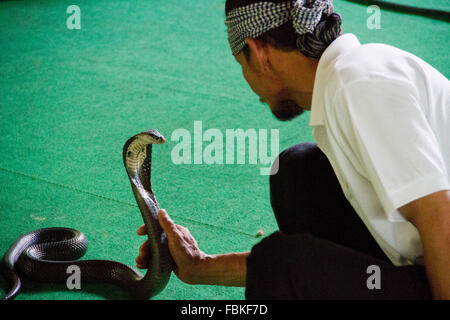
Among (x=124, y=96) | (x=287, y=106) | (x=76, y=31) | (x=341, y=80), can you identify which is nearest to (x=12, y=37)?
(x=76, y=31)

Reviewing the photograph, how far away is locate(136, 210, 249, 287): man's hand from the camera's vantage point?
1.72 meters

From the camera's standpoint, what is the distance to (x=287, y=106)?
5.77 ft

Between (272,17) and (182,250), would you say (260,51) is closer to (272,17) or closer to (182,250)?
(272,17)

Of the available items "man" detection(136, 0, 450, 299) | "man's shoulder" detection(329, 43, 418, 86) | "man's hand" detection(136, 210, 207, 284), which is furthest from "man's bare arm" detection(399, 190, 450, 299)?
"man's hand" detection(136, 210, 207, 284)

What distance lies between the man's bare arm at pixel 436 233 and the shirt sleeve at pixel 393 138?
2 cm

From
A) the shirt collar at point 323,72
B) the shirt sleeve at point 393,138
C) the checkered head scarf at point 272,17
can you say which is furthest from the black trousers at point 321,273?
the checkered head scarf at point 272,17

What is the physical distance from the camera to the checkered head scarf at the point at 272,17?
1.55 metres

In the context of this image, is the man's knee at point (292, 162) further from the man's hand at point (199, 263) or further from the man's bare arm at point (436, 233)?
the man's bare arm at point (436, 233)

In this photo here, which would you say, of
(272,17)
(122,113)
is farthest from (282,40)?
(122,113)

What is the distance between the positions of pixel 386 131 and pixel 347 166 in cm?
18

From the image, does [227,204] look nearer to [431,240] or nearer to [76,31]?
[431,240]

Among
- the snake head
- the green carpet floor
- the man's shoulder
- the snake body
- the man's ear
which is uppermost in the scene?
the man's shoulder

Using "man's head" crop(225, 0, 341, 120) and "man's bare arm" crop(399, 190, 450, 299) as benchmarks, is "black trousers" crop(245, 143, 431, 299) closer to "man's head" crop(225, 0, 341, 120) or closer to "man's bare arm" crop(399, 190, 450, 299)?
"man's bare arm" crop(399, 190, 450, 299)

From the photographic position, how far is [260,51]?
166cm
